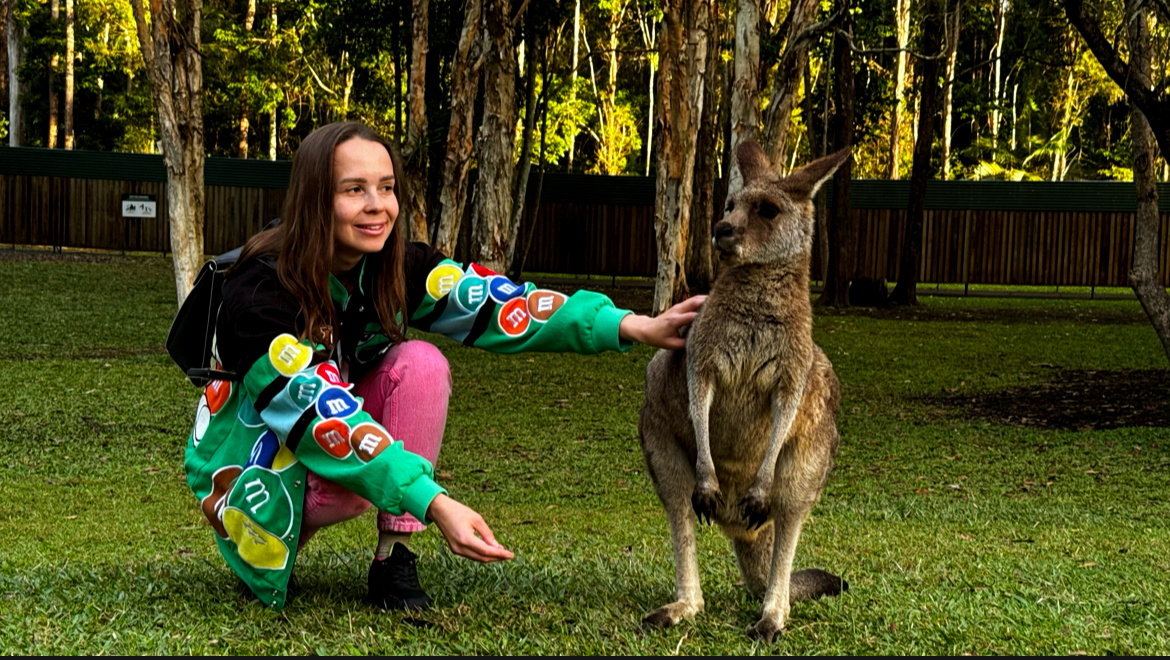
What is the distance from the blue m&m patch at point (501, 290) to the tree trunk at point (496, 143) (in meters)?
8.72

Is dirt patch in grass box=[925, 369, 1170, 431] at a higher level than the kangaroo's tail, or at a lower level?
lower

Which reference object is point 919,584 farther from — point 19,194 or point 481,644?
point 19,194

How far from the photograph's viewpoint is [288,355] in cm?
A: 262

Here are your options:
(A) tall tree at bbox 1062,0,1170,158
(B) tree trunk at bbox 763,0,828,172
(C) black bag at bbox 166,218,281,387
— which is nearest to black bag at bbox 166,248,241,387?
(C) black bag at bbox 166,218,281,387

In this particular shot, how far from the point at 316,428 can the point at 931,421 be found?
21.7 feet

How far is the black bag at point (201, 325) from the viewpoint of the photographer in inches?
114

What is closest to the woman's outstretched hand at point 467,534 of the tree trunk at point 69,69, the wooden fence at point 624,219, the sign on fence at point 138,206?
the wooden fence at point 624,219

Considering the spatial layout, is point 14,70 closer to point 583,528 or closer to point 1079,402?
point 1079,402

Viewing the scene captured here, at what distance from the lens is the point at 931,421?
845 centimetres

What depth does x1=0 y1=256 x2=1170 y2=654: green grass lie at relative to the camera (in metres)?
2.87

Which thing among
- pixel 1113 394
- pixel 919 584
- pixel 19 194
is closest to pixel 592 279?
pixel 19 194

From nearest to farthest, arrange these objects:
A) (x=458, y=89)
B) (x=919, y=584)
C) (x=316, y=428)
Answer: (x=316, y=428), (x=919, y=584), (x=458, y=89)

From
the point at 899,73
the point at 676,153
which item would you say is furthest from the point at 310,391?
the point at 899,73

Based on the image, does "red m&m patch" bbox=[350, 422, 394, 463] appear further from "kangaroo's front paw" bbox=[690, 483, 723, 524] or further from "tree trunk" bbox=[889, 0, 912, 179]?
"tree trunk" bbox=[889, 0, 912, 179]
